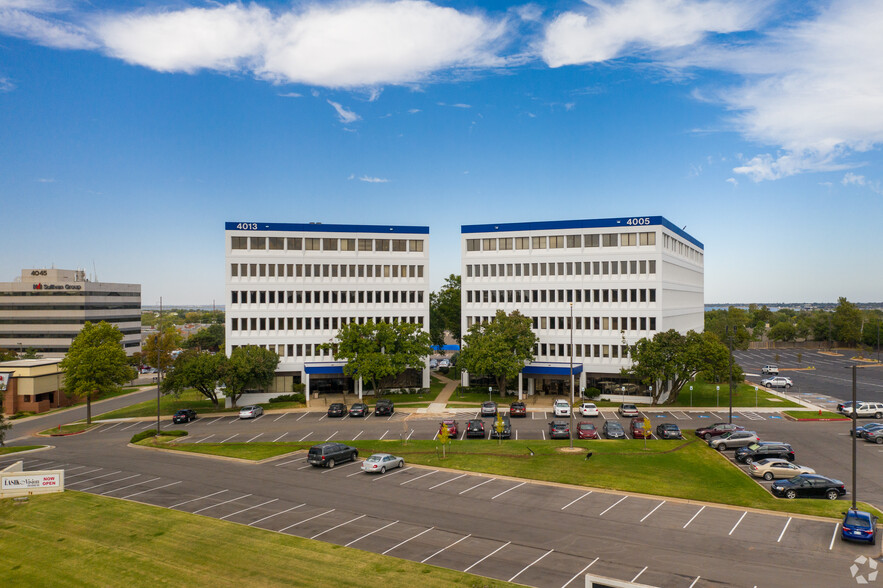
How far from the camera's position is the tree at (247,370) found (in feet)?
224

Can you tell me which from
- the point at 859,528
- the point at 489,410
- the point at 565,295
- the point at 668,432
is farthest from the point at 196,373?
the point at 859,528

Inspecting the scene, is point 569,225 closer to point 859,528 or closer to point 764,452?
point 764,452

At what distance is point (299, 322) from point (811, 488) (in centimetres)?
6048

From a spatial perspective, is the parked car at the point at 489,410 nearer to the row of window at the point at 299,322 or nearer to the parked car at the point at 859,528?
the row of window at the point at 299,322

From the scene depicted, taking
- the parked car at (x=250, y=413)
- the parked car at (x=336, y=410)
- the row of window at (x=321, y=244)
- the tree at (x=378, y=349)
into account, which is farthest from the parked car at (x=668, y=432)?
the row of window at (x=321, y=244)

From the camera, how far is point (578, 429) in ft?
162

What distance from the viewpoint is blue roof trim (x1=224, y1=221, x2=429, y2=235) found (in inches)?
3027

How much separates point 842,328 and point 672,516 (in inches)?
5658

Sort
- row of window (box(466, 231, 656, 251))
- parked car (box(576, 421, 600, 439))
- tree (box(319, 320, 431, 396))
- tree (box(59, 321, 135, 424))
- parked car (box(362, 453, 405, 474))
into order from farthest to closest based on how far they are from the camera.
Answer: row of window (box(466, 231, 656, 251)) → tree (box(319, 320, 431, 396)) → tree (box(59, 321, 135, 424)) → parked car (box(576, 421, 600, 439)) → parked car (box(362, 453, 405, 474))

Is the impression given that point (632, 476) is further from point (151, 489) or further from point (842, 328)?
point (842, 328)

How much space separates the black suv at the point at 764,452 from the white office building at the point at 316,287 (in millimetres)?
45743

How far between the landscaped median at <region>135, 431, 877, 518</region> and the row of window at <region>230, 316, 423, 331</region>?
84.0ft

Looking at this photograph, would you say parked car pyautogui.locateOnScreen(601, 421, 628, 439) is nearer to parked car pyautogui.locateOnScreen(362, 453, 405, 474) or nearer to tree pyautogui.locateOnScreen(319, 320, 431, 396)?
parked car pyautogui.locateOnScreen(362, 453, 405, 474)

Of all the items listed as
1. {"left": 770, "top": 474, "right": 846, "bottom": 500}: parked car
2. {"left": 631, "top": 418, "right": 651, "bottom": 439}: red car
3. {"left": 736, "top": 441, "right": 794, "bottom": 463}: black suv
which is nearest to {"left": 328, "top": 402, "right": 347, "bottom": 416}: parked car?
{"left": 631, "top": 418, "right": 651, "bottom": 439}: red car
